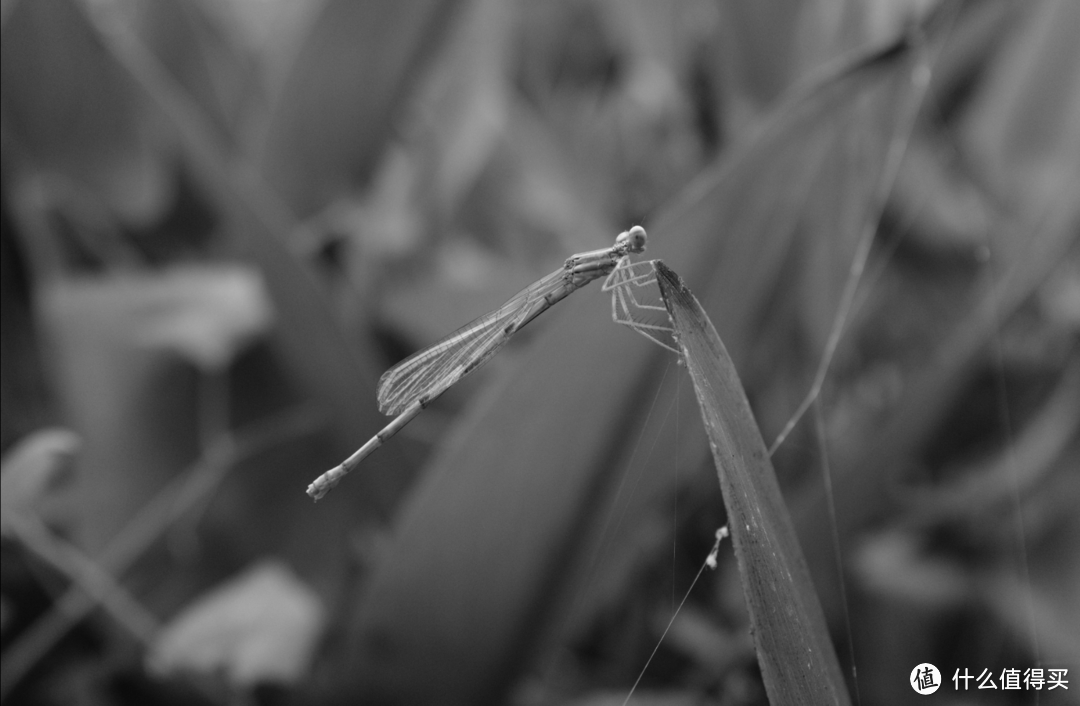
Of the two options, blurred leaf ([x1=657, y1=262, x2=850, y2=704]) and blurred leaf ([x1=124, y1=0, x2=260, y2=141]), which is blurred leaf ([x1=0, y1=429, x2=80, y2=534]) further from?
blurred leaf ([x1=124, y1=0, x2=260, y2=141])

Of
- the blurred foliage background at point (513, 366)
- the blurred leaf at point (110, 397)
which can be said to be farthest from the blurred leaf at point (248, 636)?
the blurred leaf at point (110, 397)

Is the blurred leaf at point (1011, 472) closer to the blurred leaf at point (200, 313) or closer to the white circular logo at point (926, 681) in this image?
the white circular logo at point (926, 681)

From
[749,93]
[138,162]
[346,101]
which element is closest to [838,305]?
[749,93]

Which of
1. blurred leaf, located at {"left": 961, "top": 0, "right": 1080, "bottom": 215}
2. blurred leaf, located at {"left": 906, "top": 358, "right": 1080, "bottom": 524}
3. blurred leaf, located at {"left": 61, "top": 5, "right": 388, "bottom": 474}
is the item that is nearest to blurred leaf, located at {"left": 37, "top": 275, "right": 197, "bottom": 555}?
blurred leaf, located at {"left": 61, "top": 5, "right": 388, "bottom": 474}

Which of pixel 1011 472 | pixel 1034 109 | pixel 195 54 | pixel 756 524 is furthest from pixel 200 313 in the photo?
pixel 1034 109

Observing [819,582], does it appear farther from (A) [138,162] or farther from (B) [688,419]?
(A) [138,162]

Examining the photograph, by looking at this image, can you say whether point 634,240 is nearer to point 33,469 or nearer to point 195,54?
point 33,469
